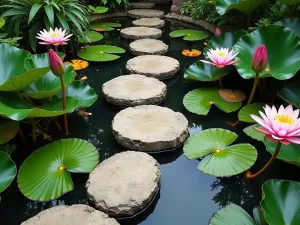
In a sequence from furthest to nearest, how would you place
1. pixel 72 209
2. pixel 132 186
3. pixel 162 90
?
pixel 162 90, pixel 132 186, pixel 72 209

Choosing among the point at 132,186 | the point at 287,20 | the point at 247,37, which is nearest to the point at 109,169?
the point at 132,186

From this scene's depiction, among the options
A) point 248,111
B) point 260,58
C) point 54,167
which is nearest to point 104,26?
point 248,111

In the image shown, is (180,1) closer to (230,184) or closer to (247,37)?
(247,37)

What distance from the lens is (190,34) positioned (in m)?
4.83

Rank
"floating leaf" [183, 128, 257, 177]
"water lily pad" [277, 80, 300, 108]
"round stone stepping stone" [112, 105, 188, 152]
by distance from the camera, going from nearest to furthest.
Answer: "floating leaf" [183, 128, 257, 177]
"round stone stepping stone" [112, 105, 188, 152]
"water lily pad" [277, 80, 300, 108]

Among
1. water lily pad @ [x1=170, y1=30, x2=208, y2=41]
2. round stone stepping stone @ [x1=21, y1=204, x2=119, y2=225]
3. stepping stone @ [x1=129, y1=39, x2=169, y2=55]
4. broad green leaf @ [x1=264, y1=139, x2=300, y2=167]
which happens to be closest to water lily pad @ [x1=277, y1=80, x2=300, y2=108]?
broad green leaf @ [x1=264, y1=139, x2=300, y2=167]

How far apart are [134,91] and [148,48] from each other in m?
1.32

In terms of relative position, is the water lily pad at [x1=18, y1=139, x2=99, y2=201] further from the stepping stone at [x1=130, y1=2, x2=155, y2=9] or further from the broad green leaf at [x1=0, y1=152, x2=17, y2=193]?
the stepping stone at [x1=130, y1=2, x2=155, y2=9]

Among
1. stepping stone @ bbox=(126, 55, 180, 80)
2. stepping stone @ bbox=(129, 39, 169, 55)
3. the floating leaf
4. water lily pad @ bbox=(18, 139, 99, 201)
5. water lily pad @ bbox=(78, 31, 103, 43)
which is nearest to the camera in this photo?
water lily pad @ bbox=(18, 139, 99, 201)

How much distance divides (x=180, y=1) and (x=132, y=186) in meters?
5.05

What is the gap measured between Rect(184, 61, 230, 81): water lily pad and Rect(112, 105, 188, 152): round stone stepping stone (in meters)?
0.57

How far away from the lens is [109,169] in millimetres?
2078

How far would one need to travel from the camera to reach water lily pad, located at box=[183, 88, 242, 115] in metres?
2.78

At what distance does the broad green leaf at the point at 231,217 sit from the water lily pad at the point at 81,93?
136cm
